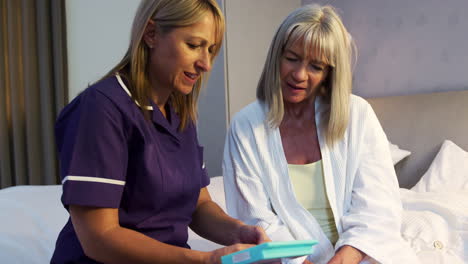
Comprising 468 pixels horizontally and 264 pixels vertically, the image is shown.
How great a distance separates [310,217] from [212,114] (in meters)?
2.00

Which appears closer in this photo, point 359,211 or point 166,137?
point 166,137

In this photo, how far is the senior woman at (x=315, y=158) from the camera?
4.40ft

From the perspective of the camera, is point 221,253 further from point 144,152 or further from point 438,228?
point 438,228

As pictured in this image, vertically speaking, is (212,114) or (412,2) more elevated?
(412,2)

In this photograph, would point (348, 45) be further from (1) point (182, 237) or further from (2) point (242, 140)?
(1) point (182, 237)

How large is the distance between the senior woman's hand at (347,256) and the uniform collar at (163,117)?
53 centimetres

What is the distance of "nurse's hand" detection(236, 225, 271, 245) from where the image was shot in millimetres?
1041

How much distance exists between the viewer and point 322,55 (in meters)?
1.43

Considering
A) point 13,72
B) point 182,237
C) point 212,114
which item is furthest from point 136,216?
point 13,72

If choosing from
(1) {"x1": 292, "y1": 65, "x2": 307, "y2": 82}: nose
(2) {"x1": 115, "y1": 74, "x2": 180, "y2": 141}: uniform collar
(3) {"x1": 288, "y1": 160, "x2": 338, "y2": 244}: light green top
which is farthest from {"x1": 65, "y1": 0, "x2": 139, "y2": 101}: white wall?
(2) {"x1": 115, "y1": 74, "x2": 180, "y2": 141}: uniform collar

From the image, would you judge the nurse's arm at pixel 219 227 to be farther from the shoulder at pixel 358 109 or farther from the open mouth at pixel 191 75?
the shoulder at pixel 358 109

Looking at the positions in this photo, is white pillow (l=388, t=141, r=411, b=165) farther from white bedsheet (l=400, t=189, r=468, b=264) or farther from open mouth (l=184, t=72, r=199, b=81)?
open mouth (l=184, t=72, r=199, b=81)

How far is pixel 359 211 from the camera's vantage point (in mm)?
1360

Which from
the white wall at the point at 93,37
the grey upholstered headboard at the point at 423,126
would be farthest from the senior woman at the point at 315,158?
the white wall at the point at 93,37
